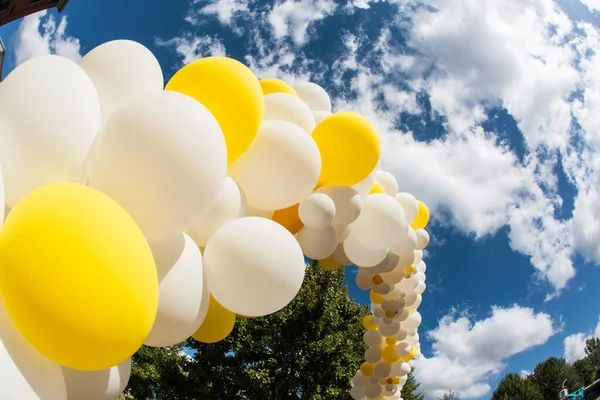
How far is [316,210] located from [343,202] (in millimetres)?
372

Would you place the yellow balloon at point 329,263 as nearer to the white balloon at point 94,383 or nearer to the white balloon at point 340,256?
the white balloon at point 340,256

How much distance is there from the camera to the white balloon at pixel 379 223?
3896 mm

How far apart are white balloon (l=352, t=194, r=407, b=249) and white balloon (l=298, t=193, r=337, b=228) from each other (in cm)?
64

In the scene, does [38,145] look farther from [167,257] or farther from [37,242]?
[167,257]

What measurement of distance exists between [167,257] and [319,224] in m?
1.50

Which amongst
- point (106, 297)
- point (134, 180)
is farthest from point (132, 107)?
point (106, 297)

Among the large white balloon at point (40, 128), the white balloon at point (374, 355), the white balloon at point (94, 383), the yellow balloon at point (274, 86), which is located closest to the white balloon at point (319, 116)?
the yellow balloon at point (274, 86)

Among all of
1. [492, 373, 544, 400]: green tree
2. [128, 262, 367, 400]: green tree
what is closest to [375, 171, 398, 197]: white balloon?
[128, 262, 367, 400]: green tree

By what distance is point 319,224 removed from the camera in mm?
3395

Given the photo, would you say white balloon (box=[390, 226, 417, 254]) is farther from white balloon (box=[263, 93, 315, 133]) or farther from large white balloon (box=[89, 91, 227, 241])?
large white balloon (box=[89, 91, 227, 241])

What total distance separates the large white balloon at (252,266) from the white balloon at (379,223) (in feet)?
5.07

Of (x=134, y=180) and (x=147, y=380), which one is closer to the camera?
(x=134, y=180)

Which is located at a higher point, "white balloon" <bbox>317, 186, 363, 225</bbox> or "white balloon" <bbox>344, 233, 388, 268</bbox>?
"white balloon" <bbox>317, 186, 363, 225</bbox>

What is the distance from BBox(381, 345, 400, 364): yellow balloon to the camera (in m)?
5.48
